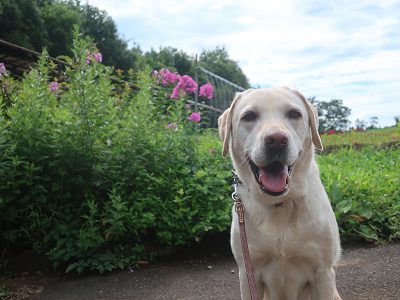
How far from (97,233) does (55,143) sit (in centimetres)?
111

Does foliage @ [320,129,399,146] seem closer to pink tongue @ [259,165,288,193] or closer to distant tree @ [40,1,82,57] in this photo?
pink tongue @ [259,165,288,193]

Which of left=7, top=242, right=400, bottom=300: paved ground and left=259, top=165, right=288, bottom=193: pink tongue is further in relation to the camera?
left=7, top=242, right=400, bottom=300: paved ground

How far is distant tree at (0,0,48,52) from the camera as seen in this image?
1908cm

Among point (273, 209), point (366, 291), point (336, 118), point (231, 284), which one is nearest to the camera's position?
point (273, 209)

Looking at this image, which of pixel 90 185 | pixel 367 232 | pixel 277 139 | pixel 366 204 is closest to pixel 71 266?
pixel 90 185

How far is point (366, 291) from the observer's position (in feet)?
Answer: 9.84

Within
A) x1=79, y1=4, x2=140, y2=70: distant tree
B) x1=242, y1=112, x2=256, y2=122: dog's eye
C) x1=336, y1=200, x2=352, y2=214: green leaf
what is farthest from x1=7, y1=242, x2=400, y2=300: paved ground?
x1=79, y1=4, x2=140, y2=70: distant tree

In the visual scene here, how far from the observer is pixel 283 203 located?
6.81ft

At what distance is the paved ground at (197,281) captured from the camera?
3.11 meters

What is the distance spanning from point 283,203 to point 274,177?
0.69 ft

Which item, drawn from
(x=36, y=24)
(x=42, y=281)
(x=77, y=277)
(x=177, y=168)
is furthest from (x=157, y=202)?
(x=36, y=24)

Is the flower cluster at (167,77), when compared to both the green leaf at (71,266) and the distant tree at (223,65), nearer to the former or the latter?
the green leaf at (71,266)

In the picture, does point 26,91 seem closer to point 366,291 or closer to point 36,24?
point 366,291

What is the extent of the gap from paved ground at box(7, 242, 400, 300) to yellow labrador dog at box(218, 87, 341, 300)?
1172 mm
